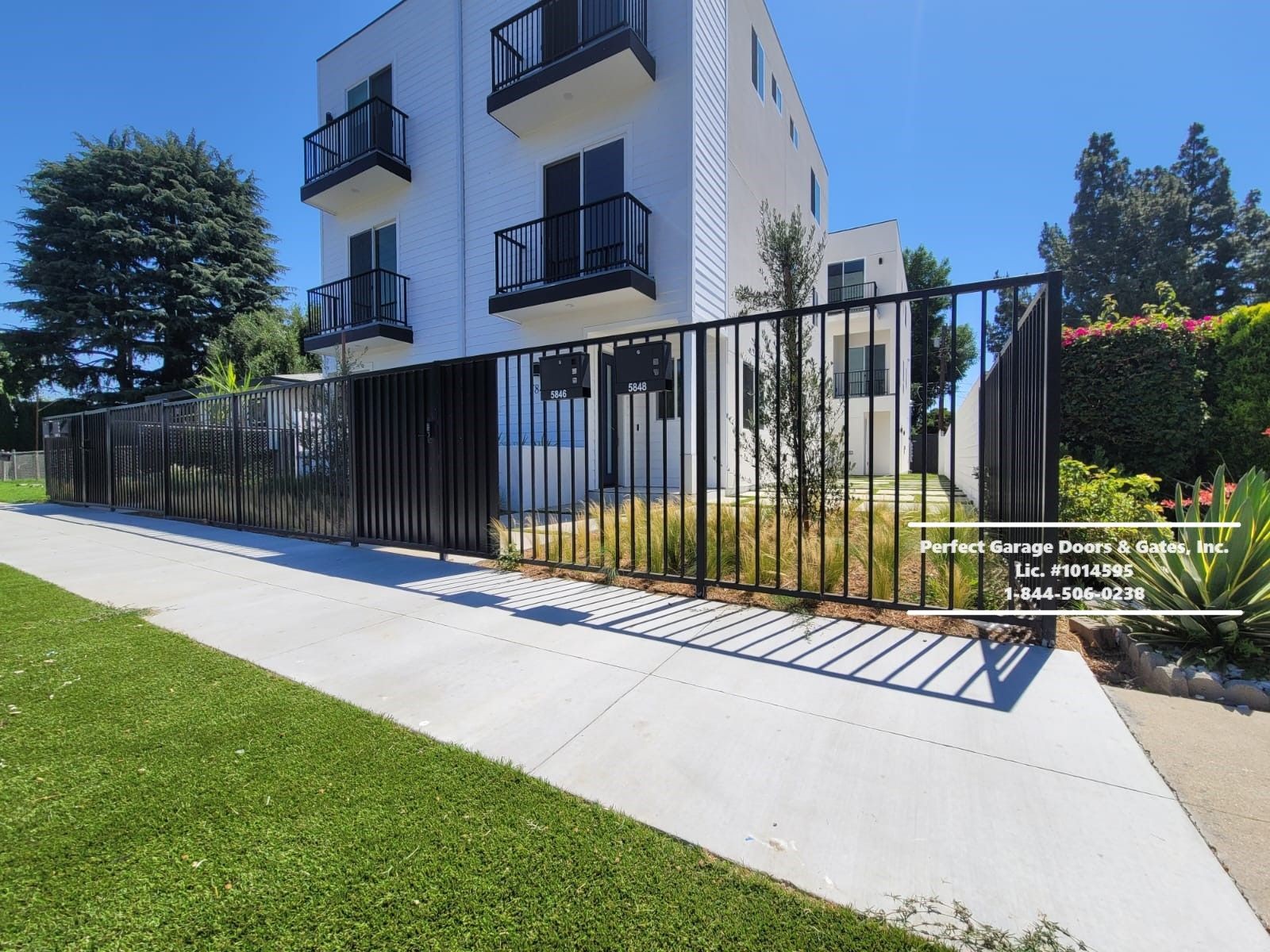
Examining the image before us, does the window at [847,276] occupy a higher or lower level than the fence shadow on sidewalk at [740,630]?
higher

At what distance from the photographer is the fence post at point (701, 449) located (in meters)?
4.06

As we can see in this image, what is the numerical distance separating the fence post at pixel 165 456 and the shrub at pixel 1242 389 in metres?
15.0

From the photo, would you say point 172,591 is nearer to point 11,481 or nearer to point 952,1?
point 952,1

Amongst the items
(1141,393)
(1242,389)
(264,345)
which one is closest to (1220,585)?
(1141,393)

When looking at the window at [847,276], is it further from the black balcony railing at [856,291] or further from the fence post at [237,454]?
the fence post at [237,454]

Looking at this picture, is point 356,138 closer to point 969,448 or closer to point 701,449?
point 701,449

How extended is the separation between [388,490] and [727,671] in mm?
4866

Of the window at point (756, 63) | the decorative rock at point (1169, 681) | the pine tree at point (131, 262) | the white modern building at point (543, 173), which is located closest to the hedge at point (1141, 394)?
the white modern building at point (543, 173)

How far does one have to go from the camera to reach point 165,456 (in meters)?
9.21

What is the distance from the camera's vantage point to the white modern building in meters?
8.73

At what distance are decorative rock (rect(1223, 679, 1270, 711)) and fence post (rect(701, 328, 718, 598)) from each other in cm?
285

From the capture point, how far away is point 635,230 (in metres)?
8.90

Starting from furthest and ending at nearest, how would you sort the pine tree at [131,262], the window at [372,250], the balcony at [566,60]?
the pine tree at [131,262]
the window at [372,250]
the balcony at [566,60]

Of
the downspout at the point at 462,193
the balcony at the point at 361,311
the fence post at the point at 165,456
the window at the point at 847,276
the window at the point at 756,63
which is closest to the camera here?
the fence post at the point at 165,456
